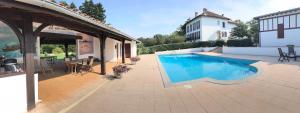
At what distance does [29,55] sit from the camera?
5.37 m

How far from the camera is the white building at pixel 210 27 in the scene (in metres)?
47.0

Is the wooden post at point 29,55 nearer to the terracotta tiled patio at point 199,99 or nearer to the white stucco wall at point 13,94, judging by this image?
the white stucco wall at point 13,94

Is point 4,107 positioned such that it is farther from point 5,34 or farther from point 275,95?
point 5,34

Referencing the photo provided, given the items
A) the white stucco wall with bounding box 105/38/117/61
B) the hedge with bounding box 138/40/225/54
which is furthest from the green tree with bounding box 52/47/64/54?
the white stucco wall with bounding box 105/38/117/61

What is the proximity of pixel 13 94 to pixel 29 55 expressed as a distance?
933 millimetres

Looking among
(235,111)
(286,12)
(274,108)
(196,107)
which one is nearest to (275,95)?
(274,108)

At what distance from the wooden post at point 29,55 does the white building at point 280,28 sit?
24.7m

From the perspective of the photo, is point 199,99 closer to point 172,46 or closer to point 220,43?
point 220,43

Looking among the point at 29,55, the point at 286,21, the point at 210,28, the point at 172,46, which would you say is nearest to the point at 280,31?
the point at 286,21

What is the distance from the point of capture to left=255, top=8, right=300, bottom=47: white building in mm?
24006

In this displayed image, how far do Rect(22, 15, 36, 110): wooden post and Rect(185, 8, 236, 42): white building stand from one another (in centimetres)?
4336

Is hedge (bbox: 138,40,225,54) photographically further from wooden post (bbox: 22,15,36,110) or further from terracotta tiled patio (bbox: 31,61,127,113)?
wooden post (bbox: 22,15,36,110)

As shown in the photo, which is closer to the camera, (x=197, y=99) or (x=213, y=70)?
(x=197, y=99)

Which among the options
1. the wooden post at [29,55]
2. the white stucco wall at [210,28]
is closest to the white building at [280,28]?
the white stucco wall at [210,28]
